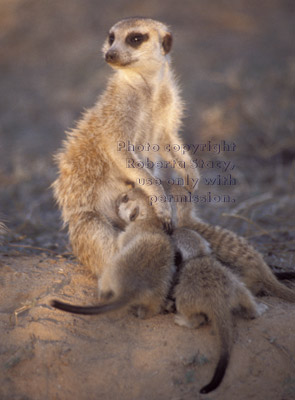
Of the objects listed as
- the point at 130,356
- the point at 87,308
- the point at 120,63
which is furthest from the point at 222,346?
the point at 120,63

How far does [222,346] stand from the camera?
8.64 feet

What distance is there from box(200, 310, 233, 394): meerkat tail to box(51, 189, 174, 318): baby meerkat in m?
0.38

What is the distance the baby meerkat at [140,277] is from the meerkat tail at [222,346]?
0.38 metres

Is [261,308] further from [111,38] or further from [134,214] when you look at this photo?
[111,38]

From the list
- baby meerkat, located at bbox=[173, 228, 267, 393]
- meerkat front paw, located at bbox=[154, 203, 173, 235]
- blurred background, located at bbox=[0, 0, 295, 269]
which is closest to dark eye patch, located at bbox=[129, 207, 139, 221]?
meerkat front paw, located at bbox=[154, 203, 173, 235]

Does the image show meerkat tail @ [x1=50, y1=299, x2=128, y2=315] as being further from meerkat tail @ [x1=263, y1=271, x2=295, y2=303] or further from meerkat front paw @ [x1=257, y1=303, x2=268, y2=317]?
meerkat tail @ [x1=263, y1=271, x2=295, y2=303]

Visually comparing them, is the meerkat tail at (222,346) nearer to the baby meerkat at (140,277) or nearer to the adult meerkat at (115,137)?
the baby meerkat at (140,277)

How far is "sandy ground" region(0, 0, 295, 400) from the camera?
2.69 m

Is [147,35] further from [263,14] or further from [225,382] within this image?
[263,14]

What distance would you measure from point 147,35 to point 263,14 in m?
9.45

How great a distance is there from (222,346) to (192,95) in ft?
24.0

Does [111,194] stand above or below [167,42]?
below

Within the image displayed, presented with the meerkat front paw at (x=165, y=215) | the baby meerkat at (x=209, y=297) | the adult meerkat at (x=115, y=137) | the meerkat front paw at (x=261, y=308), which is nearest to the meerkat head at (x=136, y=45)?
the adult meerkat at (x=115, y=137)

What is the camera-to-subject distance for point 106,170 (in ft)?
12.3
